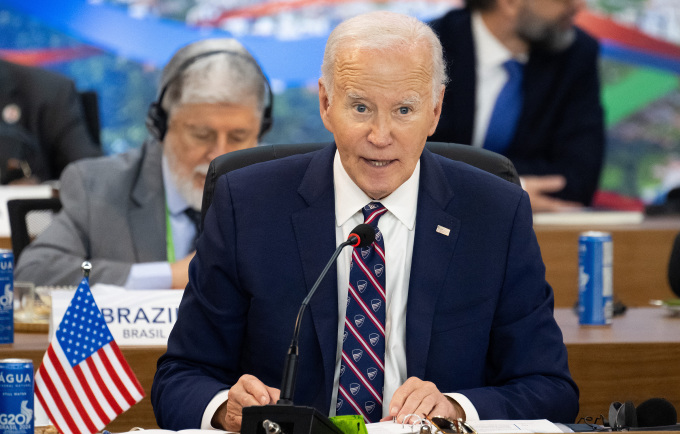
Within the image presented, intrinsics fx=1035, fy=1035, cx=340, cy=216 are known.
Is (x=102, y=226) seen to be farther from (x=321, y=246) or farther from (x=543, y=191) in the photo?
(x=543, y=191)

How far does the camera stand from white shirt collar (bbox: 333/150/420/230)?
Result: 2.09m

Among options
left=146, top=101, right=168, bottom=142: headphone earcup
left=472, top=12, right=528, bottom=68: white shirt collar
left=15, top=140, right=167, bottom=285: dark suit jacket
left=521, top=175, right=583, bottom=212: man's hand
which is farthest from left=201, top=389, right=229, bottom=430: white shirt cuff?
left=472, top=12, right=528, bottom=68: white shirt collar

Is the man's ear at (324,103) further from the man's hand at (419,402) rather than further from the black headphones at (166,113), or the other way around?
the black headphones at (166,113)

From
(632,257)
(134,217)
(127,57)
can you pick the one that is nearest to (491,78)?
(632,257)

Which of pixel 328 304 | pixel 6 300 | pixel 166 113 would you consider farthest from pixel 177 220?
pixel 328 304

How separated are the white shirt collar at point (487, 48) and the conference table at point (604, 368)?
3208mm

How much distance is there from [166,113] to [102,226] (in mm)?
441

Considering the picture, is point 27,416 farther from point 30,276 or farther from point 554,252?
point 554,252

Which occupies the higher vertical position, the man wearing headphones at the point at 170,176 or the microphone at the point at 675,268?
the man wearing headphones at the point at 170,176

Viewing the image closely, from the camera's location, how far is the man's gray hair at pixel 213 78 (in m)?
3.33

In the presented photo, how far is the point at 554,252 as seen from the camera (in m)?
4.06

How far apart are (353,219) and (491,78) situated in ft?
11.7

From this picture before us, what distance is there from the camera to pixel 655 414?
5.95 feet

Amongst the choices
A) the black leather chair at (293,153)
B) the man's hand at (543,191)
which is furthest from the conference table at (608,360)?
the man's hand at (543,191)
